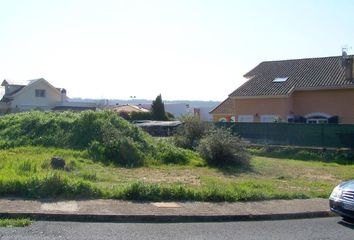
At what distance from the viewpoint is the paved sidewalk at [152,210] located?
937cm

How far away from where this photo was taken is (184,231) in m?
8.79

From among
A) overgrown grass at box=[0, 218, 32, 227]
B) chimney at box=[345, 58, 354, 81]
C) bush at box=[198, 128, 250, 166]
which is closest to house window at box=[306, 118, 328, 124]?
chimney at box=[345, 58, 354, 81]

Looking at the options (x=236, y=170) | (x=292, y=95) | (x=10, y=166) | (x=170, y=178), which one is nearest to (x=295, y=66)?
(x=292, y=95)

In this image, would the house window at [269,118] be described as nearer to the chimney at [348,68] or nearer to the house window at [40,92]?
the chimney at [348,68]

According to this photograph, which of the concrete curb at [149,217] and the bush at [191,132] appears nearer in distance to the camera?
the concrete curb at [149,217]

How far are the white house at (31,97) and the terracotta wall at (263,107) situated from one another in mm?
30818

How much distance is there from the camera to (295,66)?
41219 mm

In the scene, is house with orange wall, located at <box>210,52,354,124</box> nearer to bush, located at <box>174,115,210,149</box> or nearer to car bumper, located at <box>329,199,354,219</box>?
bush, located at <box>174,115,210,149</box>

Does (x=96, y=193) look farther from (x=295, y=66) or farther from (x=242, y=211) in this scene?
(x=295, y=66)

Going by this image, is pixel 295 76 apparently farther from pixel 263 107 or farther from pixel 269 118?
pixel 269 118

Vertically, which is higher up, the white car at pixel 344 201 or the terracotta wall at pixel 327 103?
the terracotta wall at pixel 327 103

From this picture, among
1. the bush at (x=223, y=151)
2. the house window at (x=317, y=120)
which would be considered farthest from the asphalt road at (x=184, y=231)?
the house window at (x=317, y=120)

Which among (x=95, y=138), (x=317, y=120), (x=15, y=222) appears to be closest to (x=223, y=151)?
(x=95, y=138)

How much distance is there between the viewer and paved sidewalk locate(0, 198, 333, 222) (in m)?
9.37
